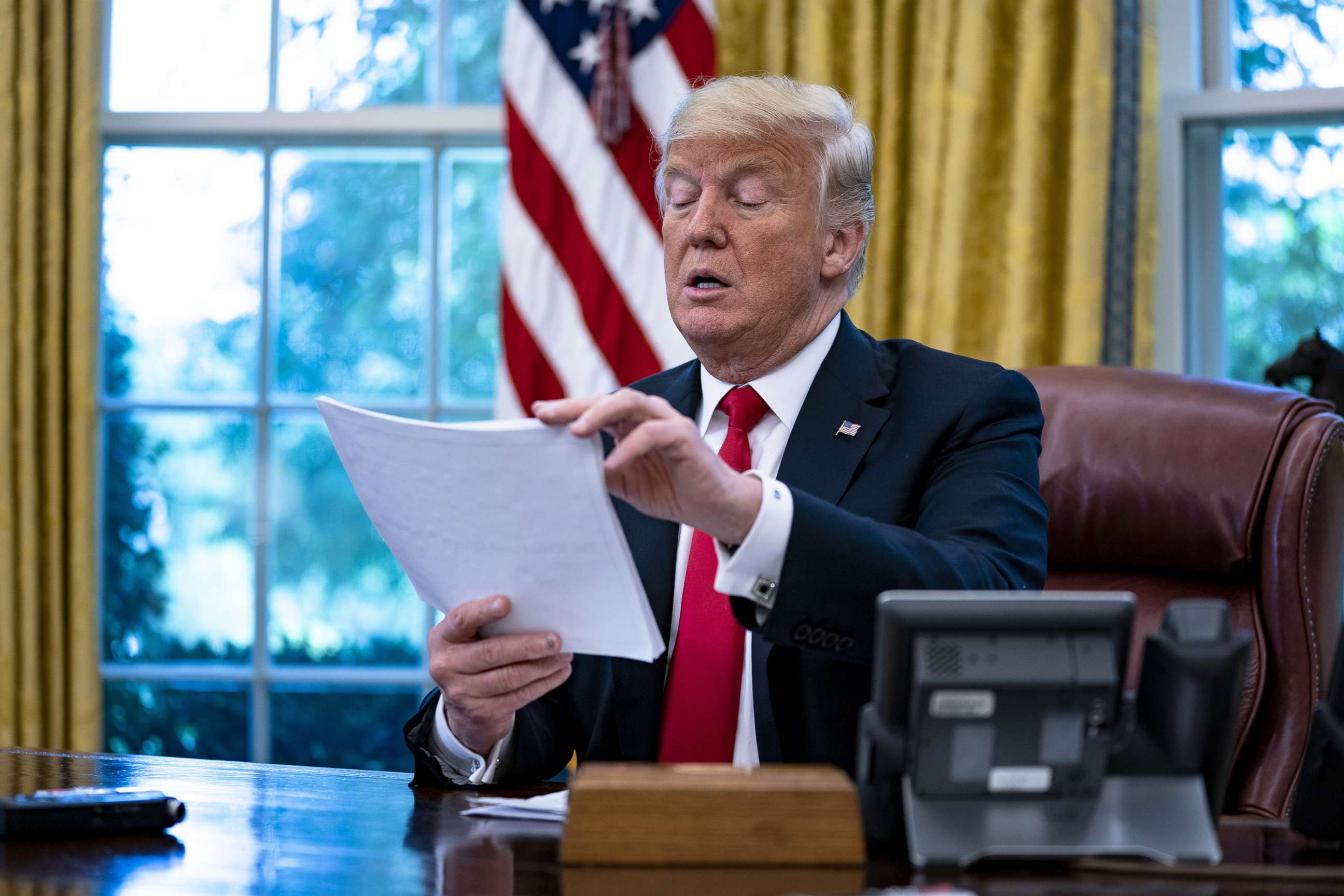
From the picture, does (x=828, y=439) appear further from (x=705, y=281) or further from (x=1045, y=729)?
(x=1045, y=729)

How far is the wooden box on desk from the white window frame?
2279 mm

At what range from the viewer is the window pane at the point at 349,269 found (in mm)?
3301

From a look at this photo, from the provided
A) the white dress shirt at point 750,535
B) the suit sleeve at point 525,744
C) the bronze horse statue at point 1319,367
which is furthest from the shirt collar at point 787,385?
the bronze horse statue at point 1319,367

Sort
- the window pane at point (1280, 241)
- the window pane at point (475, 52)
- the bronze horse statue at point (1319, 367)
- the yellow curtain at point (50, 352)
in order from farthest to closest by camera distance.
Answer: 1. the window pane at point (475, 52)
2. the yellow curtain at point (50, 352)
3. the window pane at point (1280, 241)
4. the bronze horse statue at point (1319, 367)

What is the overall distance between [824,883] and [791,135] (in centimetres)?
104

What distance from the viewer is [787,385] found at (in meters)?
1.69

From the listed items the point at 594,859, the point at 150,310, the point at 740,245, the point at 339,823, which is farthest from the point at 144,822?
the point at 150,310

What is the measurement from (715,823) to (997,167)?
2.21 m

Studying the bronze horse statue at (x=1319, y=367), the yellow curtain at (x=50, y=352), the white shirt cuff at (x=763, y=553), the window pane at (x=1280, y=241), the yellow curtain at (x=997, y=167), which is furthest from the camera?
the yellow curtain at (x=50, y=352)

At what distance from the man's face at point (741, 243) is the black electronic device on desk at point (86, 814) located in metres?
0.83

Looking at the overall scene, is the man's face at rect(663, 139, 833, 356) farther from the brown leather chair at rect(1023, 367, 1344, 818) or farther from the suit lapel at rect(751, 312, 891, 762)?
the brown leather chair at rect(1023, 367, 1344, 818)

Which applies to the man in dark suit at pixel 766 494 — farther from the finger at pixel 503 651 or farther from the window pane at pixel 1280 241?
the window pane at pixel 1280 241

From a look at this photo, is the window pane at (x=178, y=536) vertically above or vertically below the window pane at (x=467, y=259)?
below

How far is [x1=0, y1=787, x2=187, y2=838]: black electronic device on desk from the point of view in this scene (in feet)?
3.65
